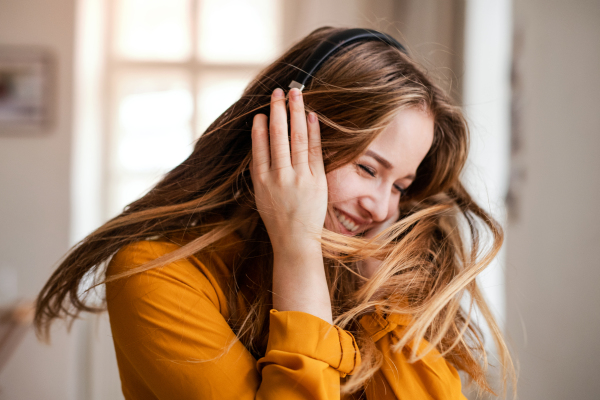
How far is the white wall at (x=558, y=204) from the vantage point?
4.21ft

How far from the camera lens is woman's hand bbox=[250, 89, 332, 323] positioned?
2.26 feet

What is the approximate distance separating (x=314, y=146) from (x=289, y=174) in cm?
8

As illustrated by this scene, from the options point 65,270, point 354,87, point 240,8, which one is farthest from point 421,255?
point 240,8

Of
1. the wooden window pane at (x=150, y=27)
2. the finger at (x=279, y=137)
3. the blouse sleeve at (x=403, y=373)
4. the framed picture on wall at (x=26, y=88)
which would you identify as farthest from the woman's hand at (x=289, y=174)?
the framed picture on wall at (x=26, y=88)

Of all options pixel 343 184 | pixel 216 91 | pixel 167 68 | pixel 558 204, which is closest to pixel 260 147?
pixel 343 184

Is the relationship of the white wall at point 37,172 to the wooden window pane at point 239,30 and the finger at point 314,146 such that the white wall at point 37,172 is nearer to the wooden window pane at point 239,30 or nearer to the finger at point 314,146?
the wooden window pane at point 239,30

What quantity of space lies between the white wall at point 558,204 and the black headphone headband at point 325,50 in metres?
0.89

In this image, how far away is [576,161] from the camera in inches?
52.3

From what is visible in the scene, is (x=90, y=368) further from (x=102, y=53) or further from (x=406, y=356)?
(x=406, y=356)

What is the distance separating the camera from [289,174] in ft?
2.34

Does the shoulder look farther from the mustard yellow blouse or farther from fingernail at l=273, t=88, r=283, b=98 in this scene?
fingernail at l=273, t=88, r=283, b=98

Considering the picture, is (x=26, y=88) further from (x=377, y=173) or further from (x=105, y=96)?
(x=377, y=173)

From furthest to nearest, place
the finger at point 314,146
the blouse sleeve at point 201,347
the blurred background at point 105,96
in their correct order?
1. the blurred background at point 105,96
2. the finger at point 314,146
3. the blouse sleeve at point 201,347

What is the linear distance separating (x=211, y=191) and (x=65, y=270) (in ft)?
1.20
